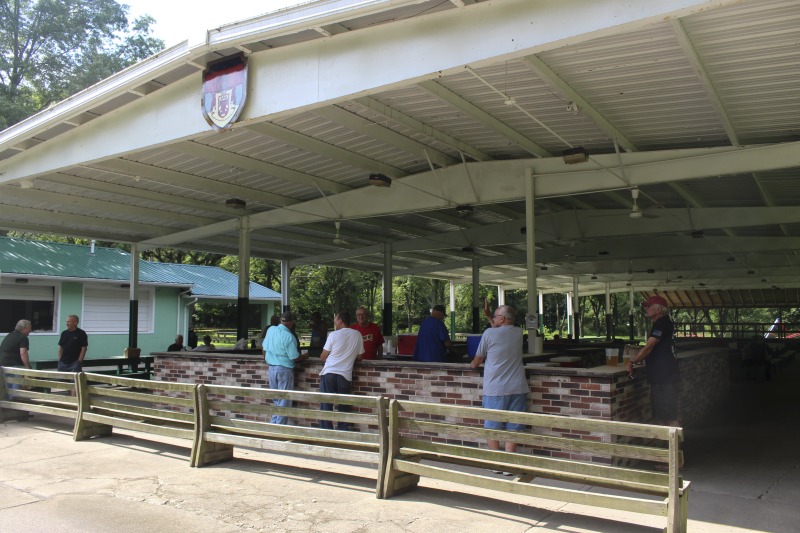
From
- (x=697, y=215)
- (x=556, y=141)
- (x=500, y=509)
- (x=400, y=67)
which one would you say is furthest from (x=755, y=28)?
(x=697, y=215)

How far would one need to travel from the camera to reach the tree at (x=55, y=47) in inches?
1196

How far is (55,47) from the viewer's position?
104 feet

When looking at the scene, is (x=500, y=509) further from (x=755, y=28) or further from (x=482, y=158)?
(x=482, y=158)

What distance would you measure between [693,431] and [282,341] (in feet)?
19.8

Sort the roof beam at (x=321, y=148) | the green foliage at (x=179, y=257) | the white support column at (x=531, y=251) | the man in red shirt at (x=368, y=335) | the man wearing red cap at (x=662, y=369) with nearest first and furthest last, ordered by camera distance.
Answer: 1. the man wearing red cap at (x=662, y=369)
2. the roof beam at (x=321, y=148)
3. the man in red shirt at (x=368, y=335)
4. the white support column at (x=531, y=251)
5. the green foliage at (x=179, y=257)

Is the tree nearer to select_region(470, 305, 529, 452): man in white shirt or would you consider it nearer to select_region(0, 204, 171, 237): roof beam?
select_region(0, 204, 171, 237): roof beam

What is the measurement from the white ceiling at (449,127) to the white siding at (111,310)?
3938 mm

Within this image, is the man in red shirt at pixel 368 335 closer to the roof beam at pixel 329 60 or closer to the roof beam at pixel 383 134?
the roof beam at pixel 383 134

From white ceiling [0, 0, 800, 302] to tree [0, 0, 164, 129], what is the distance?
60.3 ft

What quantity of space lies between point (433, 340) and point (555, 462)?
3.70 metres

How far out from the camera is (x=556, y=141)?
9914 millimetres

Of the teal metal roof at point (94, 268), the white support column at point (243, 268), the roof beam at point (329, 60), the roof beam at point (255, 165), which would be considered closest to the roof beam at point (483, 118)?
the roof beam at point (329, 60)

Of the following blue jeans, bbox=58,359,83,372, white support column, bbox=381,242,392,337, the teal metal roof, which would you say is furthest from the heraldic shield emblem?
the teal metal roof

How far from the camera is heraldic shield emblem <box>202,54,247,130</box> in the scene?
7492mm
